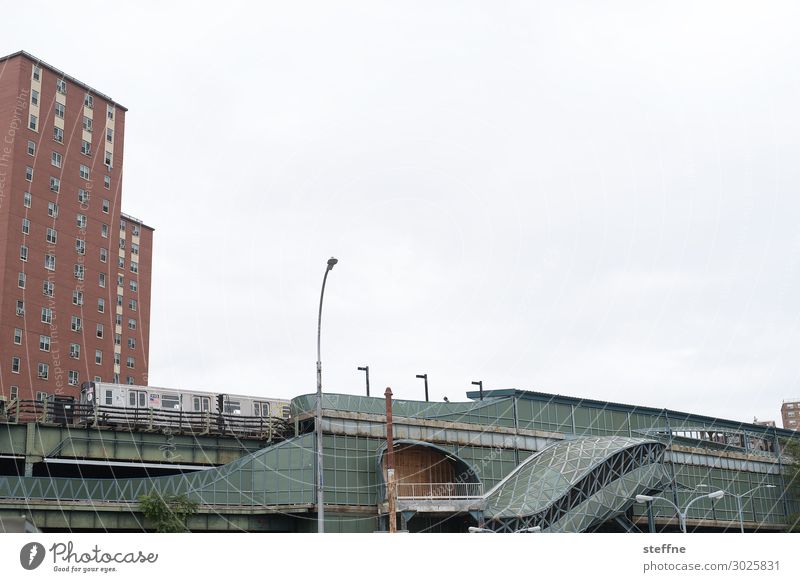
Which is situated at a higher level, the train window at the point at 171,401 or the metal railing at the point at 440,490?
the train window at the point at 171,401

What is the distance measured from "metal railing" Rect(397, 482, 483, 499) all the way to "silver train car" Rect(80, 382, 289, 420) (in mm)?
11673

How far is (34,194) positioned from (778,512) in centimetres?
9323

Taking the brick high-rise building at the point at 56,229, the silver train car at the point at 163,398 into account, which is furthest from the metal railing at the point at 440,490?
the brick high-rise building at the point at 56,229

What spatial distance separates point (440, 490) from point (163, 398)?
22171mm

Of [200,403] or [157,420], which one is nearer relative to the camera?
[157,420]

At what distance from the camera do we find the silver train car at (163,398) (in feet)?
214

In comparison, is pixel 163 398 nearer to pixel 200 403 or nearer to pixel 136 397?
pixel 136 397

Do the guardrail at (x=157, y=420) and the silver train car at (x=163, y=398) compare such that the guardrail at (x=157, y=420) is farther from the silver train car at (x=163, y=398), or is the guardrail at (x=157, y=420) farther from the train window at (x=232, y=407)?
the train window at (x=232, y=407)

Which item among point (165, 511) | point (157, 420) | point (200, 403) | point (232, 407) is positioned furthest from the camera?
point (232, 407)

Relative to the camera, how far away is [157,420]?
2311 inches

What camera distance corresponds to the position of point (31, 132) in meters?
104
